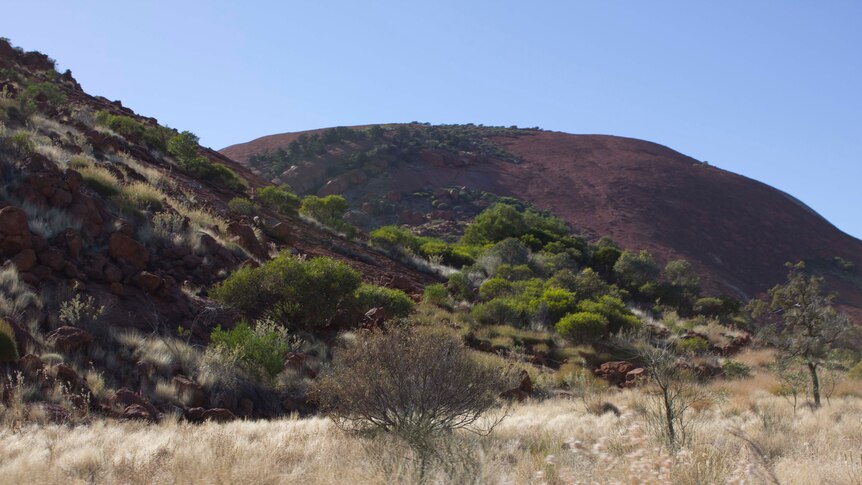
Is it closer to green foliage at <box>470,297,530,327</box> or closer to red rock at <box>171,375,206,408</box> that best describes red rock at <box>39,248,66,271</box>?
red rock at <box>171,375,206,408</box>

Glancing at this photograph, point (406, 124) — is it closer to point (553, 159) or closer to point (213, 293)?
point (553, 159)

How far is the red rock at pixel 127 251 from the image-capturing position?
36.9 ft

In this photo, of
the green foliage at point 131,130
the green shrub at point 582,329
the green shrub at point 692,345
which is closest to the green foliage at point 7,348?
the green shrub at point 582,329

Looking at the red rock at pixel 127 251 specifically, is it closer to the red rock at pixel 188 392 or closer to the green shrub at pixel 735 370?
the red rock at pixel 188 392

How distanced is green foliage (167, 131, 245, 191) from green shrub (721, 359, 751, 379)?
51.7 ft

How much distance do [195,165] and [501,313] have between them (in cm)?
1118

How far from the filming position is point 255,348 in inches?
386

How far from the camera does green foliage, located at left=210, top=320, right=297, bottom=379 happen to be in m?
9.73

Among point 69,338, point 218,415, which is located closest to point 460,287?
point 218,415

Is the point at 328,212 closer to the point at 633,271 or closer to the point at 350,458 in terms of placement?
the point at 633,271

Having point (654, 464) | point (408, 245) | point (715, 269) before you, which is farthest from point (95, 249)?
point (715, 269)

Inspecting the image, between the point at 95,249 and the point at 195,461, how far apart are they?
724 cm

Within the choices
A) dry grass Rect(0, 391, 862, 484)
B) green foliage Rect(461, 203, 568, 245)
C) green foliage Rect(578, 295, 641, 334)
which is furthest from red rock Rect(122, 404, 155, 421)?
green foliage Rect(461, 203, 568, 245)

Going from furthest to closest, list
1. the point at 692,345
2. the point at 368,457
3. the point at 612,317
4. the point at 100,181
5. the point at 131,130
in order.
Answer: the point at 131,130 → the point at 612,317 → the point at 692,345 → the point at 100,181 → the point at 368,457
